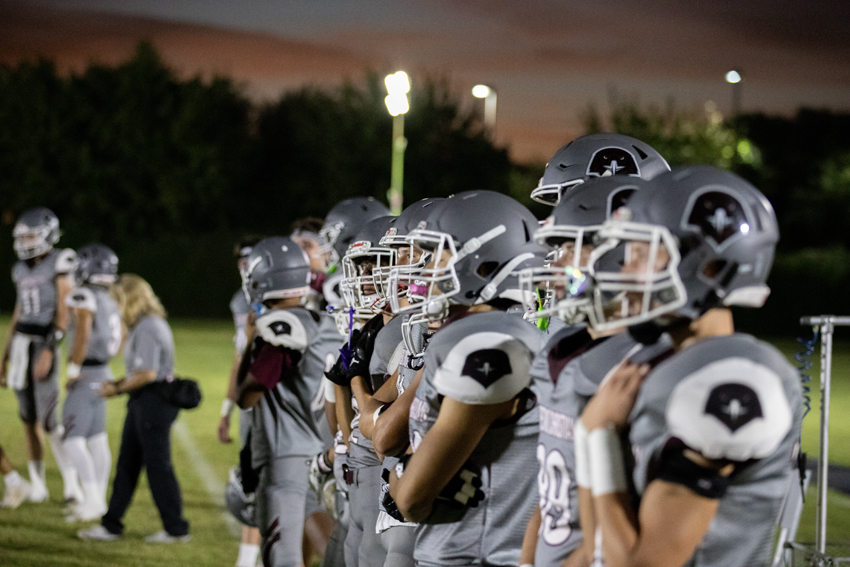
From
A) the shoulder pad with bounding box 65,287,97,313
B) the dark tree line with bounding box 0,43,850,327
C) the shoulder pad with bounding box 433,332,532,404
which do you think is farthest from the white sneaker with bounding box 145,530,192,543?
the dark tree line with bounding box 0,43,850,327

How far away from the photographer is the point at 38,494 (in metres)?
7.75

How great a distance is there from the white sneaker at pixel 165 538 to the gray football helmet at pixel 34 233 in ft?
10.5

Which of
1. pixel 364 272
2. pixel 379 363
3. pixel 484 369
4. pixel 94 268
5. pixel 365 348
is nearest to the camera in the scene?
pixel 484 369

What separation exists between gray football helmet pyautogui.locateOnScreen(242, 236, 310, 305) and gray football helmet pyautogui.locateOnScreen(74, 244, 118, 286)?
10.6 feet

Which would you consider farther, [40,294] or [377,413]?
[40,294]

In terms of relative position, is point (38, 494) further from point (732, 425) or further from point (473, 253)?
point (732, 425)

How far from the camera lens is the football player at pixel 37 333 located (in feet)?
26.4

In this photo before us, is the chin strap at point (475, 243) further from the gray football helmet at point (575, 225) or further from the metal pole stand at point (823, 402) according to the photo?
the metal pole stand at point (823, 402)

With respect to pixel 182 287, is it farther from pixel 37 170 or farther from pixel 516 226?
pixel 516 226

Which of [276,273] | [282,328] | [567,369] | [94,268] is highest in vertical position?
[567,369]

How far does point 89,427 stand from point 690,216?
6.70m

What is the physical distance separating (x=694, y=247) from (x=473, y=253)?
3.34 feet

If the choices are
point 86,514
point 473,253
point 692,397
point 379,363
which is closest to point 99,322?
point 86,514

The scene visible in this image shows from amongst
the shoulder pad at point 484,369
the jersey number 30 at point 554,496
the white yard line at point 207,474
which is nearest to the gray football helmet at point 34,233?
the white yard line at point 207,474
